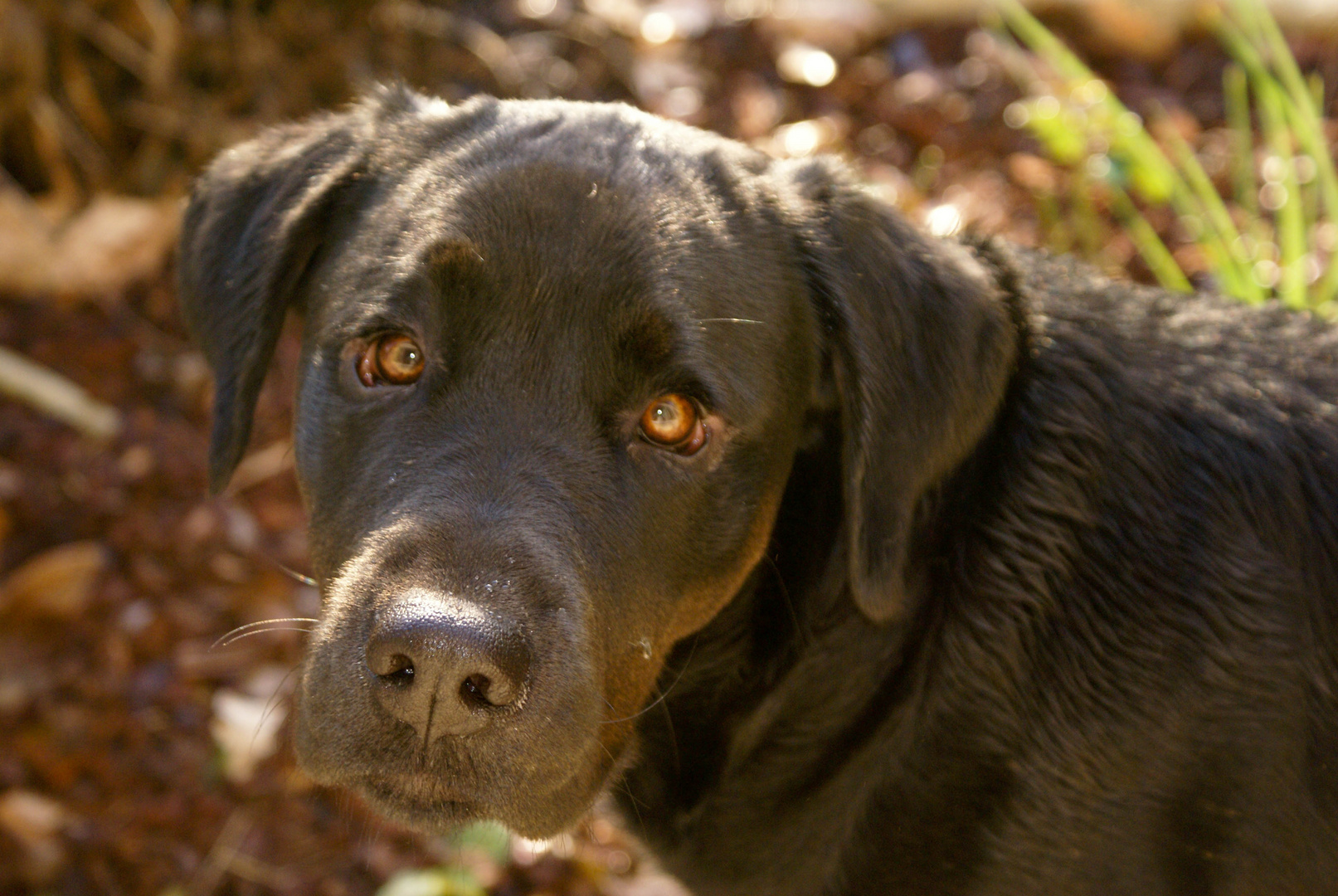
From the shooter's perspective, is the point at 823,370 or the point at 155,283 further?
the point at 155,283

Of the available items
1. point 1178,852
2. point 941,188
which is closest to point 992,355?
point 1178,852

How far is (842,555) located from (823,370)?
36 cm

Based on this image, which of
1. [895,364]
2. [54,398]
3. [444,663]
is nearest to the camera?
[444,663]

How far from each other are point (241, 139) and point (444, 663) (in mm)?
3557

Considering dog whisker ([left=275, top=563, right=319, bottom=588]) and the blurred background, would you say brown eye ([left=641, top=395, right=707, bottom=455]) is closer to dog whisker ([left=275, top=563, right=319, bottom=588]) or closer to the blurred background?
dog whisker ([left=275, top=563, right=319, bottom=588])

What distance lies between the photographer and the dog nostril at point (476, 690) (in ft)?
6.12

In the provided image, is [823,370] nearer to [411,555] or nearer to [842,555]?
[842,555]

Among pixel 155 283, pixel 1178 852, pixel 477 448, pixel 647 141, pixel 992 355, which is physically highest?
pixel 647 141

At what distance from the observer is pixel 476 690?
188cm

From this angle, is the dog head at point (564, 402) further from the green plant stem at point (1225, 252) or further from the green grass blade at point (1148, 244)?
the green grass blade at point (1148, 244)

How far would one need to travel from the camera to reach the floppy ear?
2506mm

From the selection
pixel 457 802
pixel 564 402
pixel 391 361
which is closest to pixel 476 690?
pixel 457 802

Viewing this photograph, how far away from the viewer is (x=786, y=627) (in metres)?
2.44

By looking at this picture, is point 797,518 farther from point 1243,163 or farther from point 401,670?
point 1243,163
